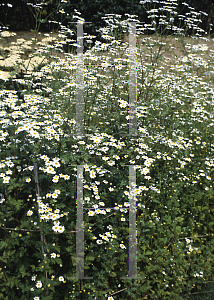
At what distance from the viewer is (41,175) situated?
252 centimetres

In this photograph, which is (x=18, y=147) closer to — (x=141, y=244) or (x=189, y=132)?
→ (x=141, y=244)

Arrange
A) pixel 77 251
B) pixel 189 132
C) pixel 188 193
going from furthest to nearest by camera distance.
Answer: pixel 189 132 < pixel 188 193 < pixel 77 251

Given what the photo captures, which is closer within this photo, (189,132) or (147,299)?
(147,299)

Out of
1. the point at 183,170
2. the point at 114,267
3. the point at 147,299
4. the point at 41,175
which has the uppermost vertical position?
the point at 41,175

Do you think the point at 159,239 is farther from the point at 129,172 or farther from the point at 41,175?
the point at 41,175

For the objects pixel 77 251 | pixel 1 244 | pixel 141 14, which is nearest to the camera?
pixel 1 244

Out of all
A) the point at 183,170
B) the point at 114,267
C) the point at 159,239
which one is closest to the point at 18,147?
the point at 114,267

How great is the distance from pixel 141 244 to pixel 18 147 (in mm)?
1717

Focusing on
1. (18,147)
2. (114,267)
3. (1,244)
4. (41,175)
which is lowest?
(114,267)

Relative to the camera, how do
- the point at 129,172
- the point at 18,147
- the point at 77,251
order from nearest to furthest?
the point at 77,251 → the point at 18,147 → the point at 129,172

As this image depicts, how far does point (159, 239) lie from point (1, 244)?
167cm

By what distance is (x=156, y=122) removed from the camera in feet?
13.4

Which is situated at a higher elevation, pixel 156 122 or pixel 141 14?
pixel 141 14

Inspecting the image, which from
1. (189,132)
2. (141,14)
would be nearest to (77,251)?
(189,132)
